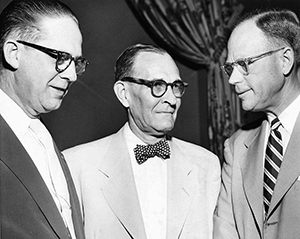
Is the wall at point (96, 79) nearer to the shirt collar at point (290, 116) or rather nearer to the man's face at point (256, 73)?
the man's face at point (256, 73)

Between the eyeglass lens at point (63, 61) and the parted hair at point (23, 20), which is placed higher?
the parted hair at point (23, 20)

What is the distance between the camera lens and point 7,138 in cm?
205

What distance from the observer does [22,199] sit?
2.01 m

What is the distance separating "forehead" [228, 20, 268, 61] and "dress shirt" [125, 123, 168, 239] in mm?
697

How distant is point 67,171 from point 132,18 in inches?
109

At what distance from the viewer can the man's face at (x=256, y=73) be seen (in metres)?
2.57

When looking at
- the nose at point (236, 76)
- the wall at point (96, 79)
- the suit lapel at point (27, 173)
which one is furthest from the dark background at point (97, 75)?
the suit lapel at point (27, 173)

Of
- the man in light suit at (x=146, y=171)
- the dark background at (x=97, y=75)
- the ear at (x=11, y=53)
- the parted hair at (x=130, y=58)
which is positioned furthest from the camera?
the dark background at (x=97, y=75)

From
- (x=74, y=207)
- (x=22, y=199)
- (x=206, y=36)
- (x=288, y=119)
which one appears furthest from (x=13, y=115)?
(x=206, y=36)

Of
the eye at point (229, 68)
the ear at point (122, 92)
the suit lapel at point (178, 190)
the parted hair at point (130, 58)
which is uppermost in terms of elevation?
the parted hair at point (130, 58)

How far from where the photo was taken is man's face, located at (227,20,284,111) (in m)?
2.57

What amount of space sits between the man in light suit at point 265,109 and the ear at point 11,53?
1052 mm

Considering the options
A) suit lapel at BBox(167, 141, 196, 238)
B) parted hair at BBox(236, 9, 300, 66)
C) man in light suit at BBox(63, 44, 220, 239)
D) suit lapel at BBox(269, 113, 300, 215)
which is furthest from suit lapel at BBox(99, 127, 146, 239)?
parted hair at BBox(236, 9, 300, 66)

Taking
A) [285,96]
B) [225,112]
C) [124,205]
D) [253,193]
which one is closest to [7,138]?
[124,205]
